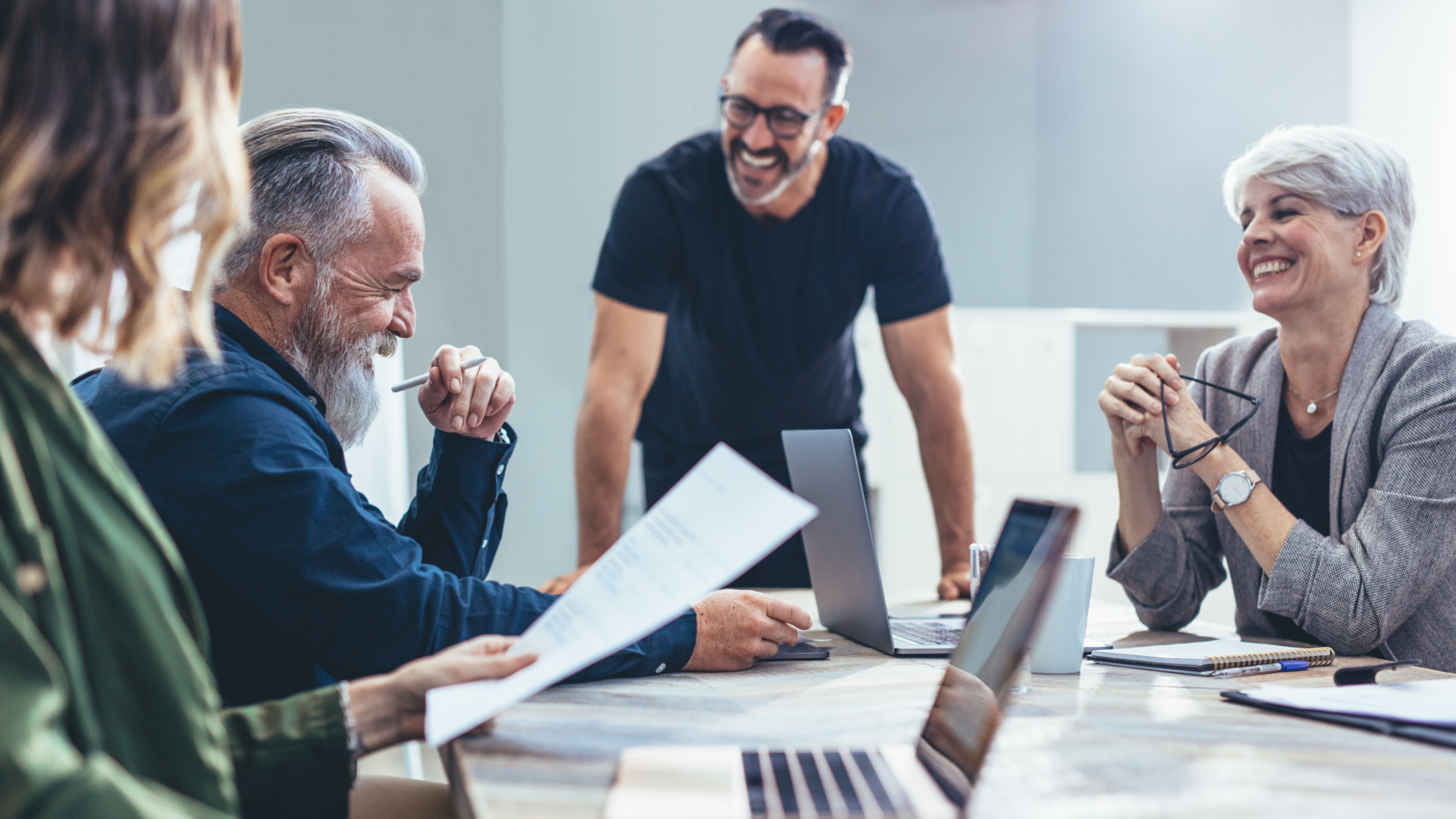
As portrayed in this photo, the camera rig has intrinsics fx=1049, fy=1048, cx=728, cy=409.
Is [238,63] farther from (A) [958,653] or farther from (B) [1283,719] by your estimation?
(B) [1283,719]

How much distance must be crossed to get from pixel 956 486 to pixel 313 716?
61.7 inches

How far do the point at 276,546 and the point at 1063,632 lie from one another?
769mm

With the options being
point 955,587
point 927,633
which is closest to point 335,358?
point 927,633

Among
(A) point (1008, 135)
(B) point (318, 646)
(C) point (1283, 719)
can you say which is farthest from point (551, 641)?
(A) point (1008, 135)

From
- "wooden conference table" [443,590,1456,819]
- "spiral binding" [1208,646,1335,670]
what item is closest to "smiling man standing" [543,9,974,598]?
"spiral binding" [1208,646,1335,670]

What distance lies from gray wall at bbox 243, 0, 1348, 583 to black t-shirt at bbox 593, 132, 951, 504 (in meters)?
1.25

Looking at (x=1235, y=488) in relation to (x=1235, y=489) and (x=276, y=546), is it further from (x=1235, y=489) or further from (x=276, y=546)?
(x=276, y=546)

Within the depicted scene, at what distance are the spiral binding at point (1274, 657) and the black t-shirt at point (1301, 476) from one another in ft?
1.11

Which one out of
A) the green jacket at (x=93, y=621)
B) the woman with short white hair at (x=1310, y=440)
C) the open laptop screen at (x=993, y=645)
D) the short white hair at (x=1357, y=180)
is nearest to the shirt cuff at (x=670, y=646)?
the open laptop screen at (x=993, y=645)

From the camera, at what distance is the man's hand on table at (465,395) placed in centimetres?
135

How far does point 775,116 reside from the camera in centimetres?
213

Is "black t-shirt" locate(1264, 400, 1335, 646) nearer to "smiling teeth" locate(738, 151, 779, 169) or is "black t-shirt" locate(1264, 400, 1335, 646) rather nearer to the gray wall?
"smiling teeth" locate(738, 151, 779, 169)

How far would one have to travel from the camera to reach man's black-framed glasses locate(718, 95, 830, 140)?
213 centimetres

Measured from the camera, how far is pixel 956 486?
2164 millimetres
